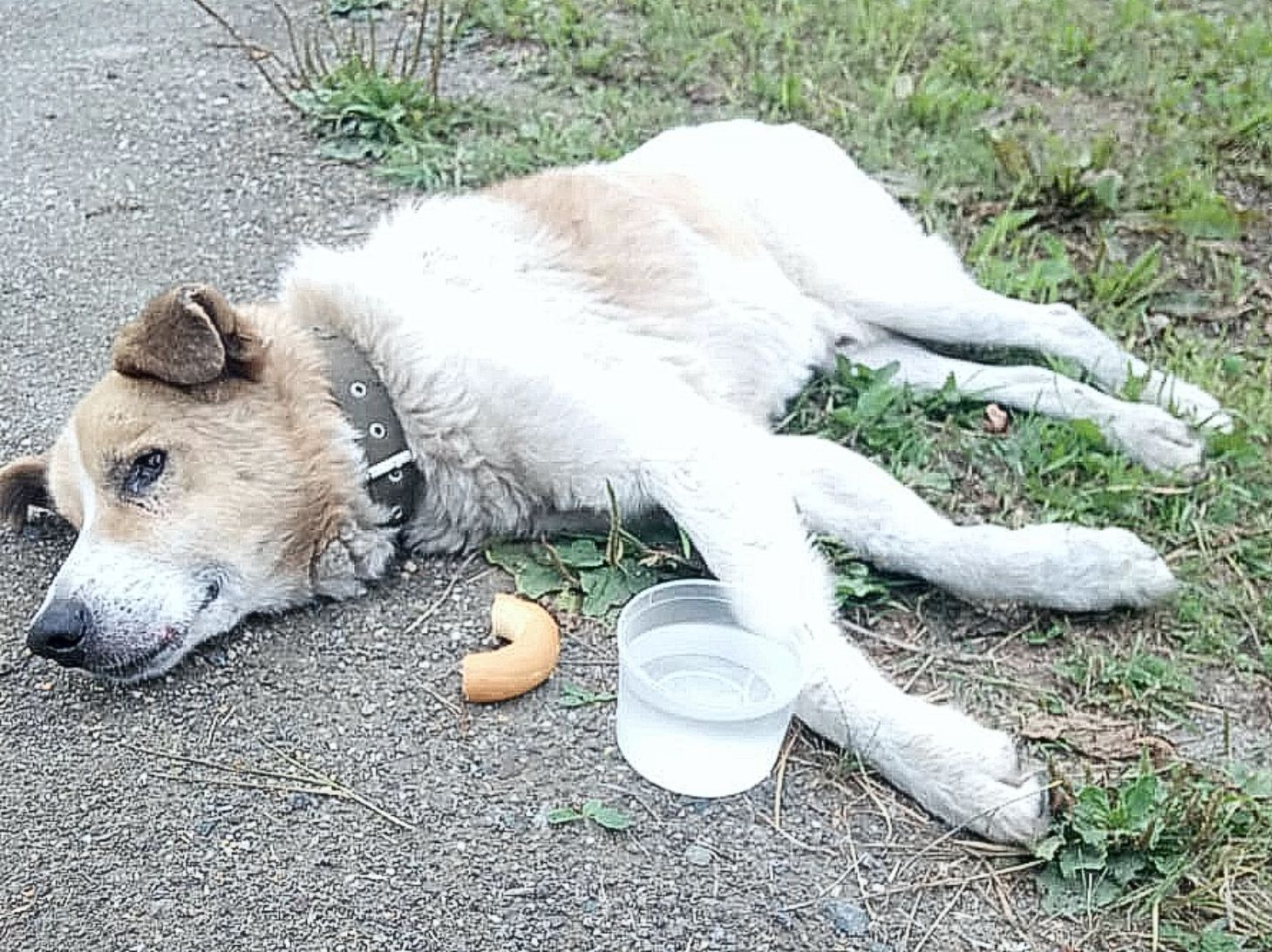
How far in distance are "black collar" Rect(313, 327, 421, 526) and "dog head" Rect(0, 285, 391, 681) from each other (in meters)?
0.04

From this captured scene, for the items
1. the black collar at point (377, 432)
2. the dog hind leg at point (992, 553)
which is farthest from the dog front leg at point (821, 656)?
the black collar at point (377, 432)

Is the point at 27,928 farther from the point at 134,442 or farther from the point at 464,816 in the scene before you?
the point at 134,442

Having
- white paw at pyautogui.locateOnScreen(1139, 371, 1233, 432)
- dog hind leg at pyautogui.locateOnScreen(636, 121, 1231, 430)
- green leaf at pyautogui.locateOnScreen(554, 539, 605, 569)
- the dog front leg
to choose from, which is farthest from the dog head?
white paw at pyautogui.locateOnScreen(1139, 371, 1233, 432)

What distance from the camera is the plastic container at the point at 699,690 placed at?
2967 mm

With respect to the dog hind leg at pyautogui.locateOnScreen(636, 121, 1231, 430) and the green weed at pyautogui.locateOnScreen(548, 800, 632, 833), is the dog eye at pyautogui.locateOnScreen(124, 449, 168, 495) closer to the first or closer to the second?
the green weed at pyautogui.locateOnScreen(548, 800, 632, 833)

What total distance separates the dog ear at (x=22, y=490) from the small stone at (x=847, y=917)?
2.13 m

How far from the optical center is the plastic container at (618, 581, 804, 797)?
9.73 ft

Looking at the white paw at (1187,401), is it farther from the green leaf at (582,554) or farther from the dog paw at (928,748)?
the green leaf at (582,554)

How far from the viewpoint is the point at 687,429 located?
3.66m

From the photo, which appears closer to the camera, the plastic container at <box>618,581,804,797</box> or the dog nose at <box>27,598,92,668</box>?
the plastic container at <box>618,581,804,797</box>

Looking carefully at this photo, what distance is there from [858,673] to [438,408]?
1.17m

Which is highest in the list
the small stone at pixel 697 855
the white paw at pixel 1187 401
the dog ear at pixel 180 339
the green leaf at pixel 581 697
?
the dog ear at pixel 180 339

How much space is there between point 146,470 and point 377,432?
21.0 inches

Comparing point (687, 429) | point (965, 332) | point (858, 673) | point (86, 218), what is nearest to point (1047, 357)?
point (965, 332)
